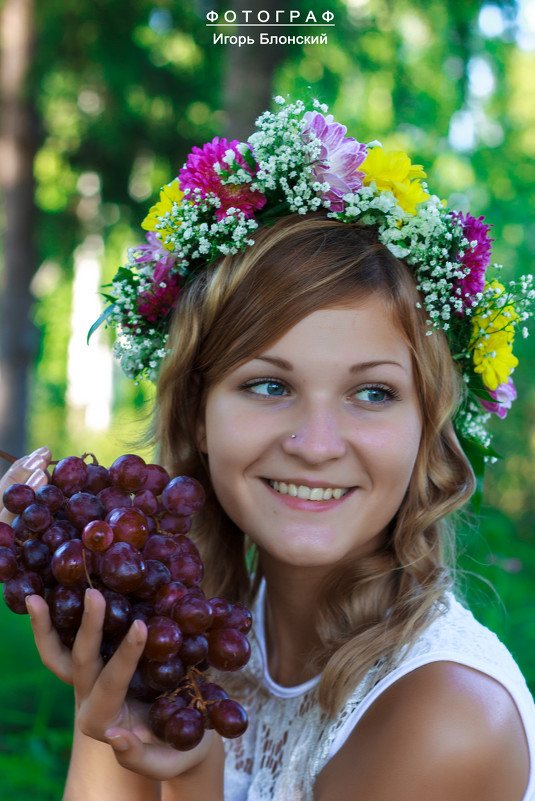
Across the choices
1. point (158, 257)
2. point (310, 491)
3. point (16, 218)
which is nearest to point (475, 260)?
point (310, 491)

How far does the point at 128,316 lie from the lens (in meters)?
2.45

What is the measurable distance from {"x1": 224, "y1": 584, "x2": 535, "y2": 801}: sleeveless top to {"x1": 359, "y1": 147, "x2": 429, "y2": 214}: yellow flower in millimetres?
1093

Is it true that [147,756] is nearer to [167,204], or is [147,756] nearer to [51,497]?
[51,497]

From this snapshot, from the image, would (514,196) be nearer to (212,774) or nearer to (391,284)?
(391,284)

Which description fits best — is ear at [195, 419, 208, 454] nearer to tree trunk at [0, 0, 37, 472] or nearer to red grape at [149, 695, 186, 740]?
red grape at [149, 695, 186, 740]

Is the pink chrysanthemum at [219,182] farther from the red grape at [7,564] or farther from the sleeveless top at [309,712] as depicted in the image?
the sleeveless top at [309,712]

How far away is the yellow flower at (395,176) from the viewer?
6.85ft

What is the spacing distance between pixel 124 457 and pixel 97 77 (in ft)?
24.7

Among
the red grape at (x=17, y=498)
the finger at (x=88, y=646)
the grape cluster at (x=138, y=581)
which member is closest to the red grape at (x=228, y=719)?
the grape cluster at (x=138, y=581)

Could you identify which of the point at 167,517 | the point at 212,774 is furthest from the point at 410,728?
the point at 167,517

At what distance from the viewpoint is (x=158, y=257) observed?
2.31 m

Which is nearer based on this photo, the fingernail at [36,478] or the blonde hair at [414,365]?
the fingernail at [36,478]

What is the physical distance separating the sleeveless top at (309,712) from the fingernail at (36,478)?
0.94m

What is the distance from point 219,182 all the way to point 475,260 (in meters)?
0.75
